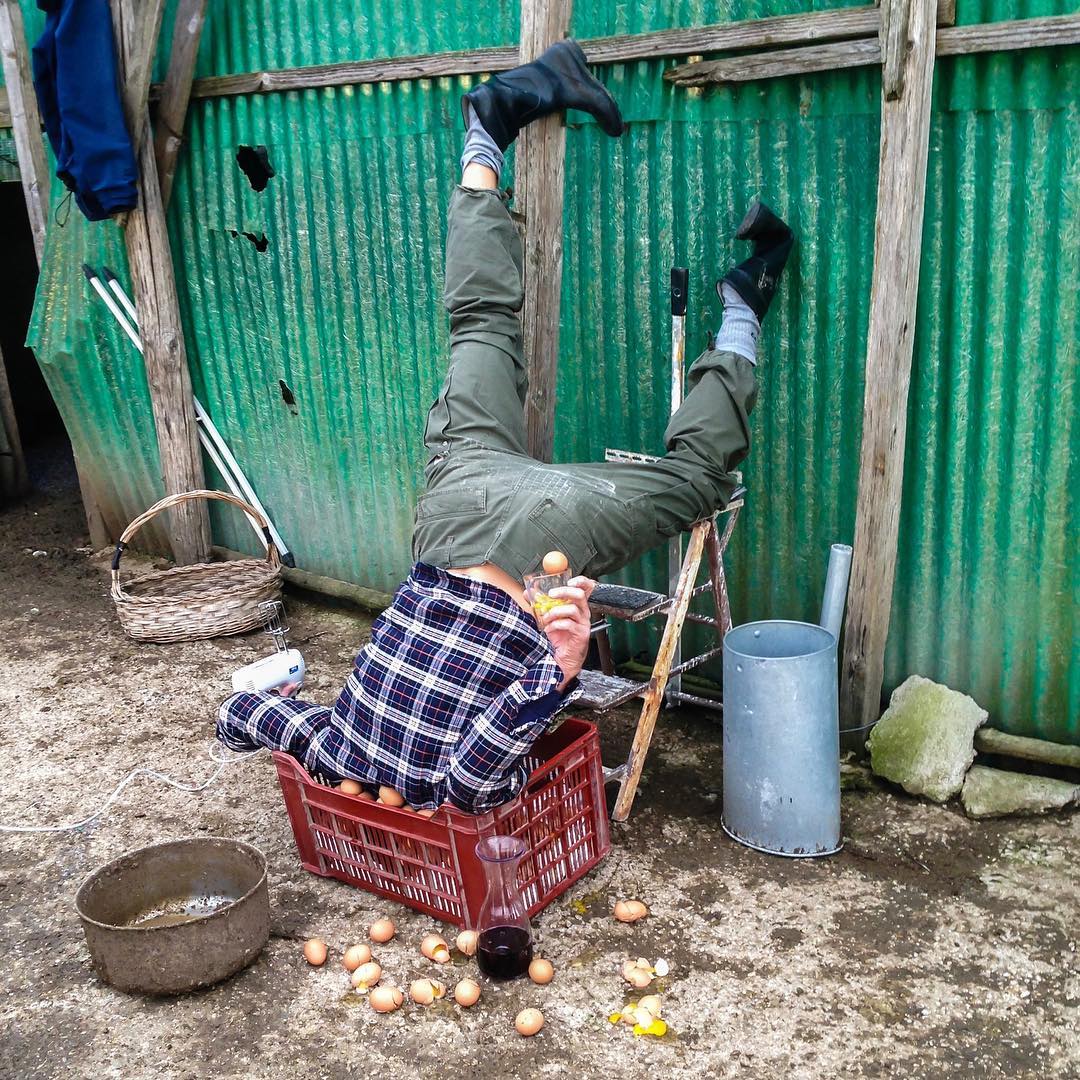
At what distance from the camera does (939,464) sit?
4.09 meters

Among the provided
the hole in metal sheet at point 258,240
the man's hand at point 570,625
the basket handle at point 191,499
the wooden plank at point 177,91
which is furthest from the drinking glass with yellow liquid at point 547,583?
the wooden plank at point 177,91

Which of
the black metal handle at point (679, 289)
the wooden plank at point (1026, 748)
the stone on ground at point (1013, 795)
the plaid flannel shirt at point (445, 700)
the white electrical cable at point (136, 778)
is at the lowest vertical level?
the white electrical cable at point (136, 778)

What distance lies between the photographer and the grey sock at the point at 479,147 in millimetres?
3884

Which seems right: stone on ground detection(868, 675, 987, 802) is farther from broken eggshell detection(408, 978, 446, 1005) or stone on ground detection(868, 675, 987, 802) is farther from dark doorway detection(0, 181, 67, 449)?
dark doorway detection(0, 181, 67, 449)

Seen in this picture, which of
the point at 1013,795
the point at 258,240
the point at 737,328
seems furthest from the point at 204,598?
the point at 1013,795

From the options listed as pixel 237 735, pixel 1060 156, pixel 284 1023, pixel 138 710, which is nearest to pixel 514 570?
pixel 237 735

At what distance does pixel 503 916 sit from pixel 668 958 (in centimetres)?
50

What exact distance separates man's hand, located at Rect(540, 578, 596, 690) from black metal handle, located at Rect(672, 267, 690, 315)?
133 centimetres

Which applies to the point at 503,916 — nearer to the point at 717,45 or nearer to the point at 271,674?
the point at 271,674

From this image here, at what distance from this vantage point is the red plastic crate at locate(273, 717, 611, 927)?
3463mm

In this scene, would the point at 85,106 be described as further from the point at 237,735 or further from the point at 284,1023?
the point at 284,1023

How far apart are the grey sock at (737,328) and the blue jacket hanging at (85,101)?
11.3ft

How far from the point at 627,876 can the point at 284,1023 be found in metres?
1.19

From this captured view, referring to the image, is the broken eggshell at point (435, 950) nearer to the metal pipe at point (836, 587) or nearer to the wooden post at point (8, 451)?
the metal pipe at point (836, 587)
